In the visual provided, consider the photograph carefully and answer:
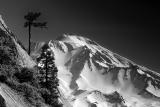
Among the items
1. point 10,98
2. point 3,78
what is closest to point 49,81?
point 3,78

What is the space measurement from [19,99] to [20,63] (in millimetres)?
9682

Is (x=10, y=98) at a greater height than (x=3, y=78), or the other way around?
(x=3, y=78)

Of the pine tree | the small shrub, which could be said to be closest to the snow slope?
the small shrub

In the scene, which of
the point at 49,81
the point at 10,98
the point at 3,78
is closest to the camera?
the point at 10,98

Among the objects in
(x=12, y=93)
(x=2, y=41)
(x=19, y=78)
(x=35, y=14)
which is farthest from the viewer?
(x=35, y=14)

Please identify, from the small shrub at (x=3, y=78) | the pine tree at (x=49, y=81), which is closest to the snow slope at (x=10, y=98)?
the small shrub at (x=3, y=78)

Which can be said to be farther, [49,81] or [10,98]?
[49,81]

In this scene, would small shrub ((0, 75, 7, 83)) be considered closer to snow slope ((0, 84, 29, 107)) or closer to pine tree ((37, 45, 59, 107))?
snow slope ((0, 84, 29, 107))

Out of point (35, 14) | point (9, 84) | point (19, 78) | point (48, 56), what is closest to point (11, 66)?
point (19, 78)

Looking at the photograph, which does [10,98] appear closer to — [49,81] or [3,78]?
[3,78]

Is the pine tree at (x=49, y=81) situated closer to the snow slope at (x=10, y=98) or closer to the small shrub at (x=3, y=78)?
the small shrub at (x=3, y=78)

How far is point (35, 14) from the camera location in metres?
52.8

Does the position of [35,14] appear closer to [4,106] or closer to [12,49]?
[12,49]

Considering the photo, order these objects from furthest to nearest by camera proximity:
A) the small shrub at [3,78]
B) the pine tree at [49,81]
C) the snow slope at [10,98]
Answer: the pine tree at [49,81] → the small shrub at [3,78] → the snow slope at [10,98]
